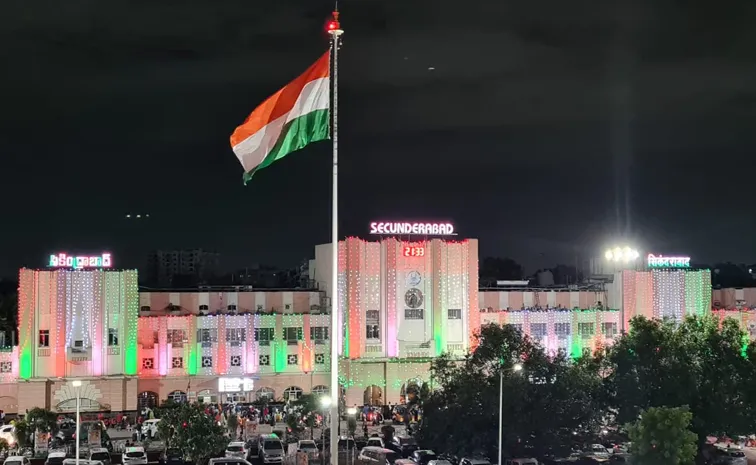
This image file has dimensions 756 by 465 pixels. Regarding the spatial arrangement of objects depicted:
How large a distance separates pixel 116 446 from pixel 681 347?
2791 centimetres

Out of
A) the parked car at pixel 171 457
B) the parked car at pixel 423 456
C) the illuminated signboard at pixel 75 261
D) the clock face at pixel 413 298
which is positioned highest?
the illuminated signboard at pixel 75 261

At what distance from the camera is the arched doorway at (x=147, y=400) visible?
192 feet

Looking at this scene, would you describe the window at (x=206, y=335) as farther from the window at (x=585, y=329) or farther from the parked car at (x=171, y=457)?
the window at (x=585, y=329)

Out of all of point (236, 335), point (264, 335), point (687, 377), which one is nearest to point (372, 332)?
point (264, 335)

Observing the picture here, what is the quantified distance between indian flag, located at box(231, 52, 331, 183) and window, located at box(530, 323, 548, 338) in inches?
1769

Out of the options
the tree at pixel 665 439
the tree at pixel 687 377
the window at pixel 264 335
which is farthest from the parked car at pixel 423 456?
the window at pixel 264 335

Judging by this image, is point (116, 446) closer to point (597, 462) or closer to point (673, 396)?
point (597, 462)

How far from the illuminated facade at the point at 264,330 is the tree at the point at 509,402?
16.3m

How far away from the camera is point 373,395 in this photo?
61781 millimetres

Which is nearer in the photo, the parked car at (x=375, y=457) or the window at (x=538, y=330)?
the parked car at (x=375, y=457)

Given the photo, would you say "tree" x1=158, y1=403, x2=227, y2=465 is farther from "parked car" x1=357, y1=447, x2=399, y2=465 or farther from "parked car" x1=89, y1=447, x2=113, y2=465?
"parked car" x1=357, y1=447, x2=399, y2=465

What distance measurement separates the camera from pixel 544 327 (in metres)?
66.5

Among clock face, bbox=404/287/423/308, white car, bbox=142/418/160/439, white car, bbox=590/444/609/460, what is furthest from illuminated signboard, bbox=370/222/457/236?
white car, bbox=590/444/609/460

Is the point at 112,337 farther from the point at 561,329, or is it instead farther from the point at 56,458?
the point at 561,329
